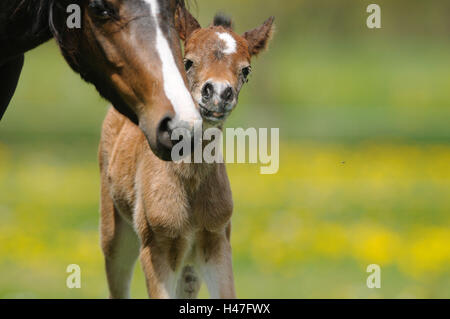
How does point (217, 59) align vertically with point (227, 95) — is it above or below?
above

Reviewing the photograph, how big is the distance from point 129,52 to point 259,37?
203cm

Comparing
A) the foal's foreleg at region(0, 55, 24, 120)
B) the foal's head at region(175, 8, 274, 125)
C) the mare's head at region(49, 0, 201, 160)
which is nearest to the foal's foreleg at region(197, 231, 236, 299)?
the foal's head at region(175, 8, 274, 125)

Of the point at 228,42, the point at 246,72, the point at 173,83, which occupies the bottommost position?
the point at 173,83

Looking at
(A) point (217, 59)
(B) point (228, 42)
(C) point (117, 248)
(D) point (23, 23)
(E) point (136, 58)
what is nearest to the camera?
(E) point (136, 58)

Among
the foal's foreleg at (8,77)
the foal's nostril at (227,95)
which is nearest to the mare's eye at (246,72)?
the foal's nostril at (227,95)

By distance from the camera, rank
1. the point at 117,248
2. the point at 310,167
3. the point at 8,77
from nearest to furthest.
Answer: the point at 8,77
the point at 117,248
the point at 310,167

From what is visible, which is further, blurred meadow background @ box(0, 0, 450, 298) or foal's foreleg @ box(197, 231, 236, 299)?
blurred meadow background @ box(0, 0, 450, 298)

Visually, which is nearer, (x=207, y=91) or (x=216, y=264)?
(x=207, y=91)

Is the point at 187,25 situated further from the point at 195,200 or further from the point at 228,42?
the point at 195,200

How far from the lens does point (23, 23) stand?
3.78m

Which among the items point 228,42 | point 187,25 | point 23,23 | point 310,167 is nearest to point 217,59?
point 228,42

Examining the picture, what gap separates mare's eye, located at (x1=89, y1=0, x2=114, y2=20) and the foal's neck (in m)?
0.25

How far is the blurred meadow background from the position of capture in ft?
27.1

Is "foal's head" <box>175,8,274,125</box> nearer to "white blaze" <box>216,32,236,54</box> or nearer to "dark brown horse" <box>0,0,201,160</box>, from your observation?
"white blaze" <box>216,32,236,54</box>
